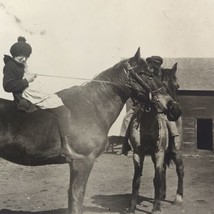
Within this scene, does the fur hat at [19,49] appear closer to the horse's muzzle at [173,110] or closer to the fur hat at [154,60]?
the horse's muzzle at [173,110]

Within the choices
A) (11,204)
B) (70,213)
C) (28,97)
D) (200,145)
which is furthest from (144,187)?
(200,145)

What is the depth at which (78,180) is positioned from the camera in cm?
567

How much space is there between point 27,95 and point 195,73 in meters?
21.0

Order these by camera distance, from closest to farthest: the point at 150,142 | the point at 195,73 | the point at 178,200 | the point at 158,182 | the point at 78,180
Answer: the point at 78,180 < the point at 158,182 < the point at 150,142 < the point at 178,200 < the point at 195,73

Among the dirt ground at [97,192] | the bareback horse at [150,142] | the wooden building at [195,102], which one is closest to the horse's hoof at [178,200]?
the dirt ground at [97,192]

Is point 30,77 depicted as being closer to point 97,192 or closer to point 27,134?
point 27,134

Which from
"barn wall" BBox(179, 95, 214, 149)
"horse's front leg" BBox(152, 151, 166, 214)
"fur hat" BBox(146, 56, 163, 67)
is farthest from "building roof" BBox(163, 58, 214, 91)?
"horse's front leg" BBox(152, 151, 166, 214)

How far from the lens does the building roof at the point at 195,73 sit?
78.3 ft

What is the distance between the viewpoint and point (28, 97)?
5.77 m

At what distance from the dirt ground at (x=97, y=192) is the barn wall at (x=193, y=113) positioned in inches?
341

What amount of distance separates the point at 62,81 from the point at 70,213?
1116 inches

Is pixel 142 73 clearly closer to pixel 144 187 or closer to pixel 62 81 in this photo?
pixel 144 187

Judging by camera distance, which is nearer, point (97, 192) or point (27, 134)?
point (27, 134)

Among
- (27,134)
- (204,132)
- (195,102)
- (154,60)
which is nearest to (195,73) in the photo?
(195,102)
